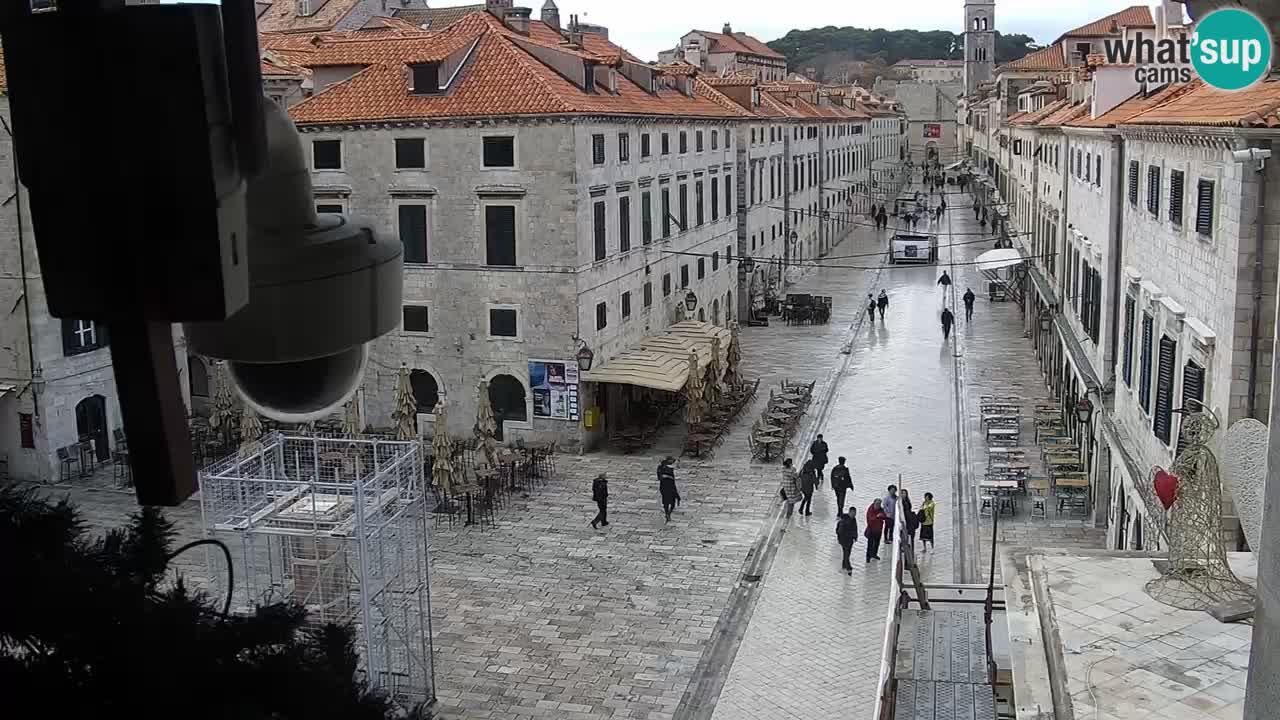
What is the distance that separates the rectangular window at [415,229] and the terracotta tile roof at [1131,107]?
47.6ft

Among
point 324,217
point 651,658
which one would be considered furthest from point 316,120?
point 324,217

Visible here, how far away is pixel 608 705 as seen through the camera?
14656 millimetres

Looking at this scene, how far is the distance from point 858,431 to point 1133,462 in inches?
479

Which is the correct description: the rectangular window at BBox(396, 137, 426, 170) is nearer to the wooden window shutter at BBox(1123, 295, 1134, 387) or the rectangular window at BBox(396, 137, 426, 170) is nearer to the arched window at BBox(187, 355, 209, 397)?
the arched window at BBox(187, 355, 209, 397)

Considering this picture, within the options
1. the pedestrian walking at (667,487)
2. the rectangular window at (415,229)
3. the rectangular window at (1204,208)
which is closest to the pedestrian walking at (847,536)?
the pedestrian walking at (667,487)

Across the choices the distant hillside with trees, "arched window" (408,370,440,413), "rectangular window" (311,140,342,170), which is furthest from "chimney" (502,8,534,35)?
the distant hillside with trees

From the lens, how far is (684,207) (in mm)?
35469

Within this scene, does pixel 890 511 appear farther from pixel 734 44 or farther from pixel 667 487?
pixel 734 44

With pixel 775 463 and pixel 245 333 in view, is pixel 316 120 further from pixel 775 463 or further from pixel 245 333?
pixel 245 333

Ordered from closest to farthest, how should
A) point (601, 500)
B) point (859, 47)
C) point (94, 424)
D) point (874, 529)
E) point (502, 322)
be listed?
point (874, 529) → point (601, 500) → point (94, 424) → point (502, 322) → point (859, 47)

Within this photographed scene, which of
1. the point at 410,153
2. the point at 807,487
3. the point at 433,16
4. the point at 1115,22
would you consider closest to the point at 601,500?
the point at 807,487

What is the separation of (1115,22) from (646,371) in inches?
1417

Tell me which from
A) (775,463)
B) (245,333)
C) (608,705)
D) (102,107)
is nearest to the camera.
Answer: (102,107)

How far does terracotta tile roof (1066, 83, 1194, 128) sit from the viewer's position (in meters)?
19.1
